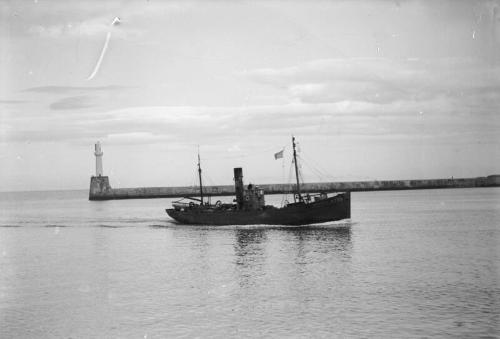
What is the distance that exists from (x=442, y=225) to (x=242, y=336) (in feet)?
170

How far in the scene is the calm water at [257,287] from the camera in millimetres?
21109

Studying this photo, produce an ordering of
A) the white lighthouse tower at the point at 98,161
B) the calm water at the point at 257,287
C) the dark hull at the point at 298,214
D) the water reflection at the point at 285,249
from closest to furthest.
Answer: the calm water at the point at 257,287 < the water reflection at the point at 285,249 < the dark hull at the point at 298,214 < the white lighthouse tower at the point at 98,161

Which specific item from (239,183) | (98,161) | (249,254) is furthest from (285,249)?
(98,161)

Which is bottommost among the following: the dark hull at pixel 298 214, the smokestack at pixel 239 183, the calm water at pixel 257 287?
the calm water at pixel 257 287

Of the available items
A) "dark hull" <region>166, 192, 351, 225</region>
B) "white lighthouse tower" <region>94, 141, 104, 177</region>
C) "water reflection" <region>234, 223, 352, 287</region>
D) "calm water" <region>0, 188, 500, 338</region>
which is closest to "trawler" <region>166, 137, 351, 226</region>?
"dark hull" <region>166, 192, 351, 225</region>

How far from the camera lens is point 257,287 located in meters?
28.4

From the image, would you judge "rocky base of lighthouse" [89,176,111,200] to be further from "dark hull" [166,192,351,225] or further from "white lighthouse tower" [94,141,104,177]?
"dark hull" [166,192,351,225]

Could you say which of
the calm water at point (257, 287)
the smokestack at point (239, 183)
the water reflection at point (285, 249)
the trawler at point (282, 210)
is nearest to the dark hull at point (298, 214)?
the trawler at point (282, 210)

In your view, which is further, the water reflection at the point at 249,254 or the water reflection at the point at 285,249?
the water reflection at the point at 285,249

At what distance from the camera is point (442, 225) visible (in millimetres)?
66375

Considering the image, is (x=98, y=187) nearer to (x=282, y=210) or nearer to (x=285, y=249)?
(x=282, y=210)

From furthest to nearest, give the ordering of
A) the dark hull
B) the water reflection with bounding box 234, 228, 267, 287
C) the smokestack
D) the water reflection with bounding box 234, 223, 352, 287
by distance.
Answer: the smokestack → the dark hull → the water reflection with bounding box 234, 223, 352, 287 → the water reflection with bounding box 234, 228, 267, 287

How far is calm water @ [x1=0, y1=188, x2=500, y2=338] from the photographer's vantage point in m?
21.1

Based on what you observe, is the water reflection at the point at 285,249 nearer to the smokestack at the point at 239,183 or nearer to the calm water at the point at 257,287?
the calm water at the point at 257,287
